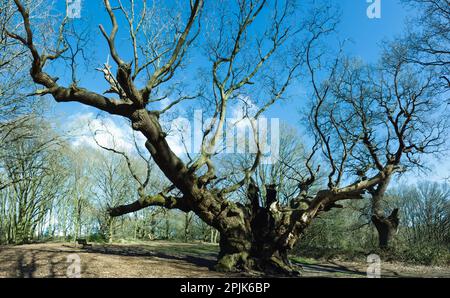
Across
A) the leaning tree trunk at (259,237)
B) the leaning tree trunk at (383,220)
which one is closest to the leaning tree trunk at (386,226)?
the leaning tree trunk at (383,220)

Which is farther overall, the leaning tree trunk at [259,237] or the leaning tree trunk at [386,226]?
the leaning tree trunk at [386,226]

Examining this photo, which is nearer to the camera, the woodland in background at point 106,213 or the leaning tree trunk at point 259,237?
the leaning tree trunk at point 259,237

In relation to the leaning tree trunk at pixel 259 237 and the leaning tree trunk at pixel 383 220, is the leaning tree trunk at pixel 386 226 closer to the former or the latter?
the leaning tree trunk at pixel 383 220

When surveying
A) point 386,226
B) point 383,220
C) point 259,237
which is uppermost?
point 383,220

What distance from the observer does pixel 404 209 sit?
37.4m

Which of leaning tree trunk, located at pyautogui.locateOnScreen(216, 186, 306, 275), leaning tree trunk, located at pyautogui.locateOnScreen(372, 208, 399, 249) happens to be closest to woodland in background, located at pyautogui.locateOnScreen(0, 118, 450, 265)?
leaning tree trunk, located at pyautogui.locateOnScreen(372, 208, 399, 249)

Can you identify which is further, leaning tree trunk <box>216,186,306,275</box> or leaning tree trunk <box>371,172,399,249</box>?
leaning tree trunk <box>371,172,399,249</box>

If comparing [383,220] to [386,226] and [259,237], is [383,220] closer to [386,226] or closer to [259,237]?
[386,226]

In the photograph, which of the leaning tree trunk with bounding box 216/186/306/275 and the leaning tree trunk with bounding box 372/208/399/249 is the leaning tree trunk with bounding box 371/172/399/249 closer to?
the leaning tree trunk with bounding box 372/208/399/249

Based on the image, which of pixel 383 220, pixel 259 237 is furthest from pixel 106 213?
pixel 383 220

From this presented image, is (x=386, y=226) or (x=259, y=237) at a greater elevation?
(x=259, y=237)
